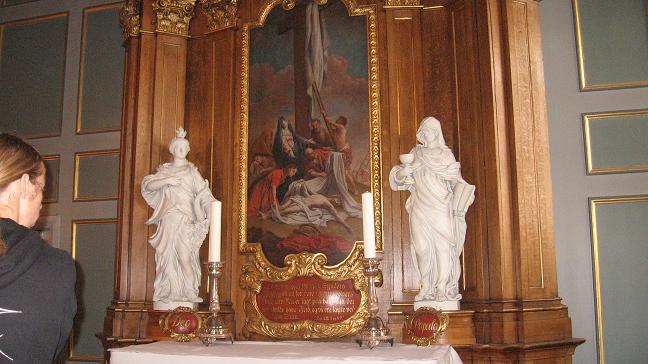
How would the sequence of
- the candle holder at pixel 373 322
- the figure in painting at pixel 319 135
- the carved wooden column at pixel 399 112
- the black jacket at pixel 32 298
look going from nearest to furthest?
the black jacket at pixel 32 298 < the candle holder at pixel 373 322 < the carved wooden column at pixel 399 112 < the figure in painting at pixel 319 135

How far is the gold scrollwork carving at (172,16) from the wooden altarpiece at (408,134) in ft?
0.03

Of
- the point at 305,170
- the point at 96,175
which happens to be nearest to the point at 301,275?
the point at 305,170

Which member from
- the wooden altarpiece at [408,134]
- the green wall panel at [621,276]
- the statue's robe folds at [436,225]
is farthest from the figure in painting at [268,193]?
the green wall panel at [621,276]


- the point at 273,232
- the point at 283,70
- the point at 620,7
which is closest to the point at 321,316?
the point at 273,232

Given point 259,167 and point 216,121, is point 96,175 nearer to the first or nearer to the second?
point 216,121

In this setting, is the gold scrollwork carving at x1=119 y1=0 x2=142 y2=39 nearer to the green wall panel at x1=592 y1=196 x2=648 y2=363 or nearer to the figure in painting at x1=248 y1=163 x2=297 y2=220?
the figure in painting at x1=248 y1=163 x2=297 y2=220

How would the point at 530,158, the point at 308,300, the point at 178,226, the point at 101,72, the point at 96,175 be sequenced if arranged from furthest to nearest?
the point at 101,72 < the point at 96,175 < the point at 178,226 < the point at 308,300 < the point at 530,158

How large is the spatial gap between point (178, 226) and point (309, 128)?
1.52 m

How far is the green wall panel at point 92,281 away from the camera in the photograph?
7.74 meters

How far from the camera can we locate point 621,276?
6090 millimetres

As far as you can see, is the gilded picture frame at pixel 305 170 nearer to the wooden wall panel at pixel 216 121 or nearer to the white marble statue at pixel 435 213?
the wooden wall panel at pixel 216 121

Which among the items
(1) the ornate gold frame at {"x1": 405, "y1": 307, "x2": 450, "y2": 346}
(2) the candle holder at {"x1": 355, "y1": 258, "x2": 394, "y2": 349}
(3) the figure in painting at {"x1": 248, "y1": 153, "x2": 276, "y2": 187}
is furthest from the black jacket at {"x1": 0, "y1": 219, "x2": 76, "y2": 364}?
(3) the figure in painting at {"x1": 248, "y1": 153, "x2": 276, "y2": 187}

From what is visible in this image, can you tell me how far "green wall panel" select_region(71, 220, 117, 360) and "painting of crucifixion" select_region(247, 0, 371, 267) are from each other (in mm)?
2326

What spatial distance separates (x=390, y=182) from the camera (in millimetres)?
5660
